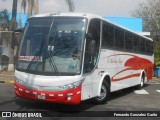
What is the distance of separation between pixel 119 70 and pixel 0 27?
15865mm

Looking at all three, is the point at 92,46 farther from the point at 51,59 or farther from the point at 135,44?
the point at 135,44

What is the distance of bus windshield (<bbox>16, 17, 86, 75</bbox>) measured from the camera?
10.7 metres

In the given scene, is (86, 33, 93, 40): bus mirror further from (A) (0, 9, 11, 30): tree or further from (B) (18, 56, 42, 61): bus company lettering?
(A) (0, 9, 11, 30): tree

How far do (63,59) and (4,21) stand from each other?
18222mm

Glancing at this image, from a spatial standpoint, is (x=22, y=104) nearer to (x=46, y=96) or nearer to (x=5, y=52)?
(x=46, y=96)

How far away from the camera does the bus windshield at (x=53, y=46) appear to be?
35.2 ft

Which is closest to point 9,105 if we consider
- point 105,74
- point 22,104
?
point 22,104

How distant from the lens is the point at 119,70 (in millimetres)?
15016

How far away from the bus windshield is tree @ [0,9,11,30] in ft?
54.1

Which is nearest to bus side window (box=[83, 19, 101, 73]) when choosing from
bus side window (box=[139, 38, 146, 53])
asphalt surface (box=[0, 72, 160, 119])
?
asphalt surface (box=[0, 72, 160, 119])

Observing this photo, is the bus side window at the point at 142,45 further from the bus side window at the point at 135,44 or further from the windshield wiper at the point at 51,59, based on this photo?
the windshield wiper at the point at 51,59

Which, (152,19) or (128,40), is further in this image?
(152,19)

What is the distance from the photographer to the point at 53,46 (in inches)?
431

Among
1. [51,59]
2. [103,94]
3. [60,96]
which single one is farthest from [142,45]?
[60,96]
